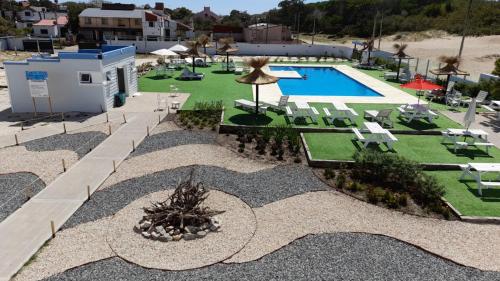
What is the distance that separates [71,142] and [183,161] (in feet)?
16.0

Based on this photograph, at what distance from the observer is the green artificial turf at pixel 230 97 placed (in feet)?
53.6

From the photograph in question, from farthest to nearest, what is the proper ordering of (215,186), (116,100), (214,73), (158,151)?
1. (214,73)
2. (116,100)
3. (158,151)
4. (215,186)

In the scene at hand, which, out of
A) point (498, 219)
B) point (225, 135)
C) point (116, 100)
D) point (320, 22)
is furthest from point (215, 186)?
point (320, 22)

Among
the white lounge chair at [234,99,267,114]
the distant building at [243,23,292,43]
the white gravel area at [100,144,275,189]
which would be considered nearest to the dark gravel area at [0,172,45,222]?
the white gravel area at [100,144,275,189]

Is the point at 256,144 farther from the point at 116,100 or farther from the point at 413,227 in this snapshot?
the point at 116,100

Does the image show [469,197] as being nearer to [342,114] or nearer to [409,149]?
[409,149]

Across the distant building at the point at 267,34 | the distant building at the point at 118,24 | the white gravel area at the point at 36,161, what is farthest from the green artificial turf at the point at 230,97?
the distant building at the point at 118,24

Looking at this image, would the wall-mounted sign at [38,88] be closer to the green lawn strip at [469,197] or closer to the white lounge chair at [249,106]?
the white lounge chair at [249,106]

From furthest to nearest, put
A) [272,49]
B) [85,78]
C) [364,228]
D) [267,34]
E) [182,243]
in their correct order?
[267,34] < [272,49] < [85,78] < [364,228] < [182,243]

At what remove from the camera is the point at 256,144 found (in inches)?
547

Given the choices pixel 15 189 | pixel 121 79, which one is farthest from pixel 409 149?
pixel 121 79

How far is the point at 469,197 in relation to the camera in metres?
10.1

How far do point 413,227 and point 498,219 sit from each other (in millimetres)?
2201

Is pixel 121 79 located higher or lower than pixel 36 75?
lower
